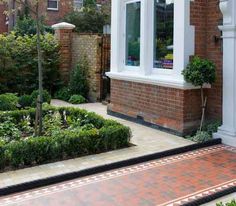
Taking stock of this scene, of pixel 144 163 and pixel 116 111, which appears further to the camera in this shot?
pixel 116 111

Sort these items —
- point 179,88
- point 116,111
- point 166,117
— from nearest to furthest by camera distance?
point 179,88 → point 166,117 → point 116,111

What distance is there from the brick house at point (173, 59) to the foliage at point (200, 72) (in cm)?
24

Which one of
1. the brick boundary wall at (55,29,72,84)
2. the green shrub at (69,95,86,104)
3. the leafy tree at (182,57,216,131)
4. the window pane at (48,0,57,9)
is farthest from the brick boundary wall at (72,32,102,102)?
the window pane at (48,0,57,9)

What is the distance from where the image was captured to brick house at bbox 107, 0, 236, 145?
7.66 m

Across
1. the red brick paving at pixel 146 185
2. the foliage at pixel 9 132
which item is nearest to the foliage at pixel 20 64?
the foliage at pixel 9 132

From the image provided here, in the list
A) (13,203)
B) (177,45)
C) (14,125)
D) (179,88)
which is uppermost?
(177,45)

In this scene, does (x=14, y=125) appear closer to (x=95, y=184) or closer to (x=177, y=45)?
(x=95, y=184)

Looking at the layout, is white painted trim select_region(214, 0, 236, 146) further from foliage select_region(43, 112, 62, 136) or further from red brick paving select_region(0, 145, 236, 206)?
foliage select_region(43, 112, 62, 136)

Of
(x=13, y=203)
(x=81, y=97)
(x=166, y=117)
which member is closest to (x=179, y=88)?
(x=166, y=117)

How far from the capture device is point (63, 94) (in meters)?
13.8

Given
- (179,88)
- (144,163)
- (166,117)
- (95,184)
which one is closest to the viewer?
(95,184)

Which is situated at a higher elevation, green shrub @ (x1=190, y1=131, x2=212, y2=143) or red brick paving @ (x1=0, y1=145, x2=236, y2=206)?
green shrub @ (x1=190, y1=131, x2=212, y2=143)

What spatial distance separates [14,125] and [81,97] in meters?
5.25

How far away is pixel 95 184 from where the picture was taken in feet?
18.3
